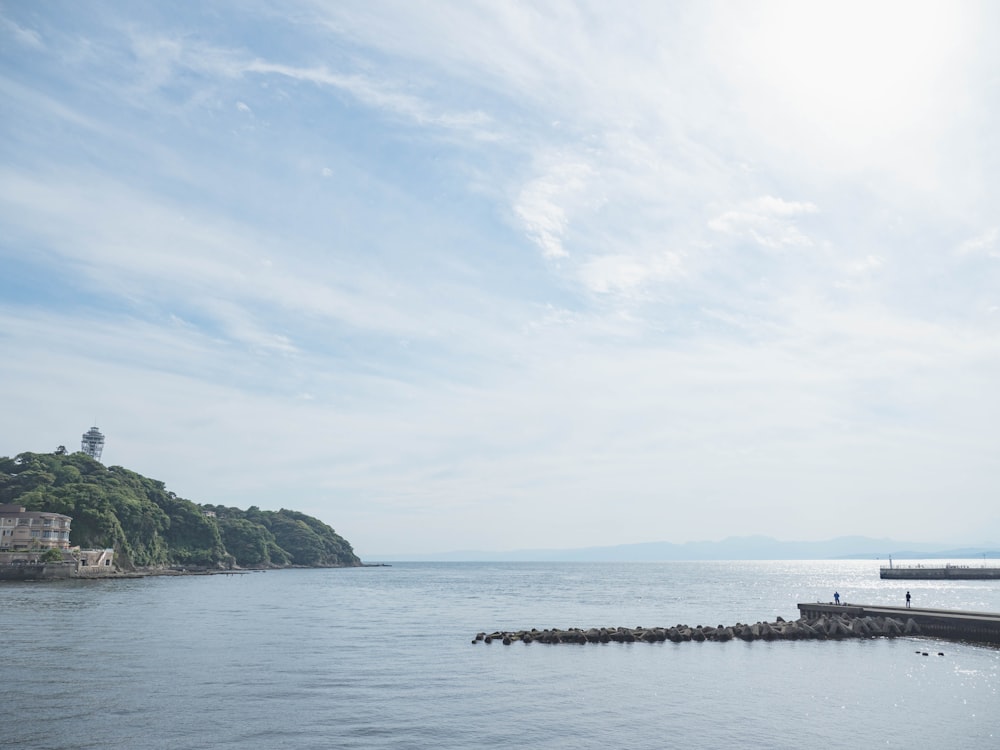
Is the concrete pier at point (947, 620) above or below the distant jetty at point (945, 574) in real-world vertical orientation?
above

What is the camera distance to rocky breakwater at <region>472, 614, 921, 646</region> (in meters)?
56.2

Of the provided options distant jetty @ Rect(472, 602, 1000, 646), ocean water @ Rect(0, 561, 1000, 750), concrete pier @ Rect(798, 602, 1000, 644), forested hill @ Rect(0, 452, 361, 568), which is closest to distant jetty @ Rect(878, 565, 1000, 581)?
concrete pier @ Rect(798, 602, 1000, 644)

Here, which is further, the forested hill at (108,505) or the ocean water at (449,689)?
the forested hill at (108,505)

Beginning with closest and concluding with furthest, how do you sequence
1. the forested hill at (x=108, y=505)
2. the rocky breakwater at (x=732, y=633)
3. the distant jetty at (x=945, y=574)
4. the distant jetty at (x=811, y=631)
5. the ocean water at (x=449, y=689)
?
the ocean water at (x=449, y=689)
the distant jetty at (x=811, y=631)
the rocky breakwater at (x=732, y=633)
the forested hill at (x=108, y=505)
the distant jetty at (x=945, y=574)

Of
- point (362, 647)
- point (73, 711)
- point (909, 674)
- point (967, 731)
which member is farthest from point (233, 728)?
point (909, 674)

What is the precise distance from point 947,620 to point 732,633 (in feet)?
58.8

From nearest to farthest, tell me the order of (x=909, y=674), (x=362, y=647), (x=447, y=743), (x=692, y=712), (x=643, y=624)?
(x=447, y=743) → (x=692, y=712) → (x=909, y=674) → (x=362, y=647) → (x=643, y=624)

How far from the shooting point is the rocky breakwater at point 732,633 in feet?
184

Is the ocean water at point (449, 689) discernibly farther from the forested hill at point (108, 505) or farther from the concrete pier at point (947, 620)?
the forested hill at point (108, 505)

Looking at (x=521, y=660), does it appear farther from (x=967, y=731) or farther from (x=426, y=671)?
(x=967, y=731)

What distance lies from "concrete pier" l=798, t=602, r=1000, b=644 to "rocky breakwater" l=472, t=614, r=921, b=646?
3.60 ft

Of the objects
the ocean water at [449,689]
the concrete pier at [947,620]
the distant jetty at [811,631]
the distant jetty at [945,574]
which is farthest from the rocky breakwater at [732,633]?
the distant jetty at [945,574]

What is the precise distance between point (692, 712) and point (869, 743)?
25.2 feet

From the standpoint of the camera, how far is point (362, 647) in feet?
176
